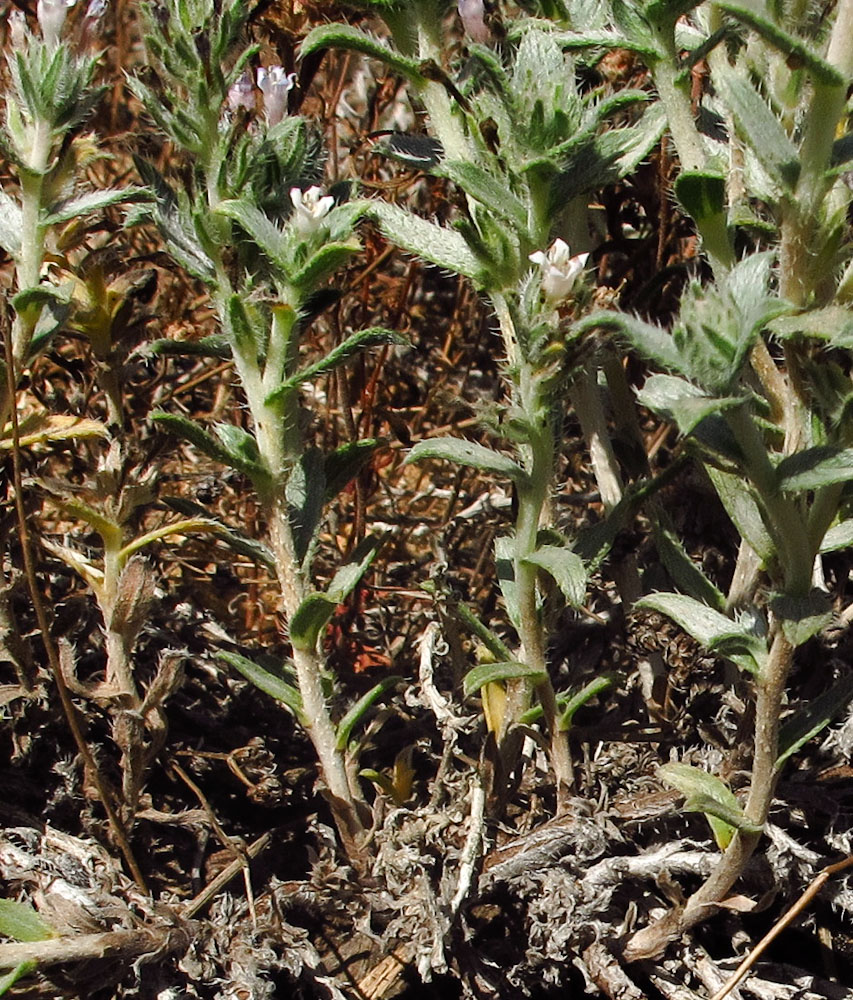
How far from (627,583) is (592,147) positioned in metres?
0.90

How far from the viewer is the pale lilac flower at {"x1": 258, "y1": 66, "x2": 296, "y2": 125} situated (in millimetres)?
1758

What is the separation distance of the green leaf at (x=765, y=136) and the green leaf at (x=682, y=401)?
0.31 metres

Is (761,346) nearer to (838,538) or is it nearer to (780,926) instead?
(838,538)

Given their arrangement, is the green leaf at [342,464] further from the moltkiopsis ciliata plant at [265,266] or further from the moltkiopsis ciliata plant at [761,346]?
the moltkiopsis ciliata plant at [761,346]

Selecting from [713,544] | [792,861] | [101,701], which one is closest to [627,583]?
[713,544]

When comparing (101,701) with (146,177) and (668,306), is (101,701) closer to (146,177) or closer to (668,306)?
(146,177)

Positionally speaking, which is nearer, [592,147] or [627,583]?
[592,147]

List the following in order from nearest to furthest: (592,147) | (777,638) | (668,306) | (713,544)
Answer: (777,638)
(592,147)
(713,544)
(668,306)

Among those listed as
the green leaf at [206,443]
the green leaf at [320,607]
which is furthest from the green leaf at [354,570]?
the green leaf at [206,443]

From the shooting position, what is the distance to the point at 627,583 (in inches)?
85.5

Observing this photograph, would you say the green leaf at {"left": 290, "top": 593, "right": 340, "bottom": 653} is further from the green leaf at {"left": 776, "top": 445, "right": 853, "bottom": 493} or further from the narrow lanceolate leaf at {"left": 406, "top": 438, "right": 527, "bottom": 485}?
the green leaf at {"left": 776, "top": 445, "right": 853, "bottom": 493}

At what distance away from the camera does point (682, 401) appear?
128 cm

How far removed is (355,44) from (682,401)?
898 mm

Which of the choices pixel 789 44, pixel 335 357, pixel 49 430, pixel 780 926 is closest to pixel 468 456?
pixel 335 357
